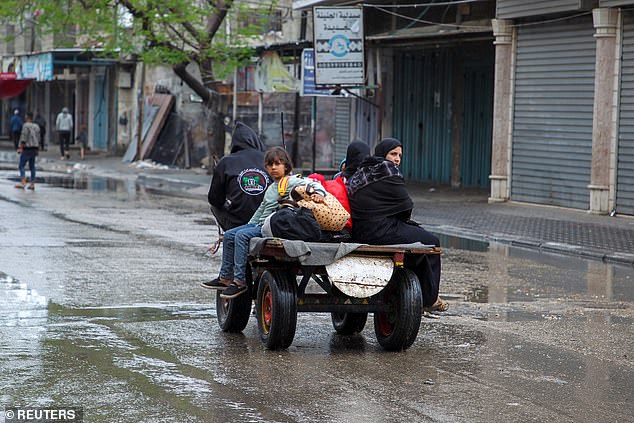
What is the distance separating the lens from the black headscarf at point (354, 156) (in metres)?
8.95

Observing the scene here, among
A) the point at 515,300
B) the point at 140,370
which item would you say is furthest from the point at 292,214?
the point at 515,300

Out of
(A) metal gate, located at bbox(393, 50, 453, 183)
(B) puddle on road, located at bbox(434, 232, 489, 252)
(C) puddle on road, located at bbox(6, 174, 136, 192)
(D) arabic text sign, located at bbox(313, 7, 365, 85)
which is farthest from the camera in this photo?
(A) metal gate, located at bbox(393, 50, 453, 183)

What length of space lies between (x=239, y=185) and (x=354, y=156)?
3.63ft

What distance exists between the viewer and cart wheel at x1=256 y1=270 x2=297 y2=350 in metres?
8.27

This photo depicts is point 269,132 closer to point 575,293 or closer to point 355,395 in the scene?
point 575,293

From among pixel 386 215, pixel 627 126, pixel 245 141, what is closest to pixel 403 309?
pixel 386 215

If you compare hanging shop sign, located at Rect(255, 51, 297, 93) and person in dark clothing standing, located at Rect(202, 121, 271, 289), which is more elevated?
hanging shop sign, located at Rect(255, 51, 297, 93)

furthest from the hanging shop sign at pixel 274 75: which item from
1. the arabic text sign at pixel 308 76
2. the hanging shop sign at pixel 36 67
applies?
the hanging shop sign at pixel 36 67

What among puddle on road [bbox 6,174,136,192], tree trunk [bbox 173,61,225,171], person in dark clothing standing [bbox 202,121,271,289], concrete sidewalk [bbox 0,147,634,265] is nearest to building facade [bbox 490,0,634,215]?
concrete sidewalk [bbox 0,147,634,265]

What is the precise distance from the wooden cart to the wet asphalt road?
219mm

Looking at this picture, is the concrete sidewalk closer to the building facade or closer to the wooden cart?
the building facade

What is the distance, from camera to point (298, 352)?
8469mm

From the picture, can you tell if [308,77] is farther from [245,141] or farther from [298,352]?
[298,352]

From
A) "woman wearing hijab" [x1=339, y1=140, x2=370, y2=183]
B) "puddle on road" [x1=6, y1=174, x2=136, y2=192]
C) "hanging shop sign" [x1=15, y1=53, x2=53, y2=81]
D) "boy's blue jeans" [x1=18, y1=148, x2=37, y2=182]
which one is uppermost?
"hanging shop sign" [x1=15, y1=53, x2=53, y2=81]
